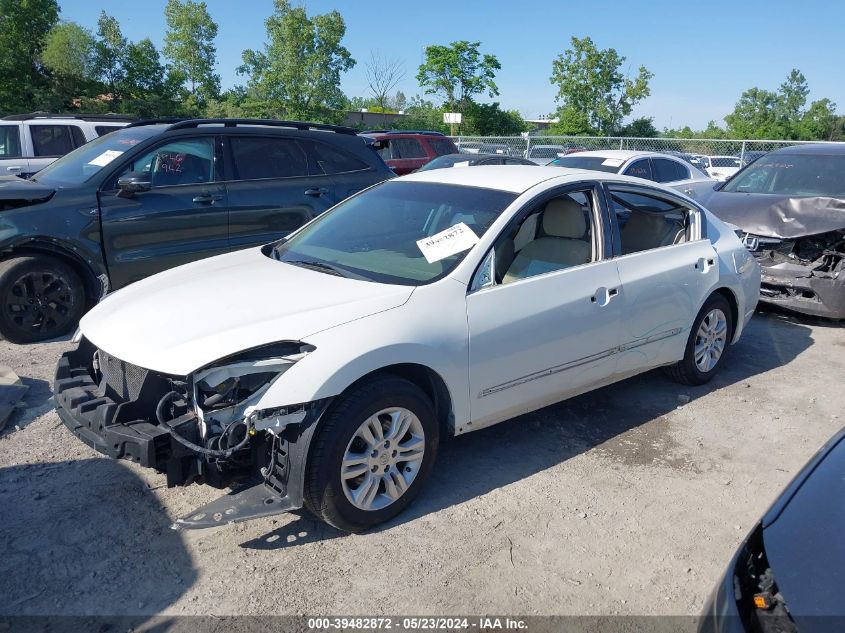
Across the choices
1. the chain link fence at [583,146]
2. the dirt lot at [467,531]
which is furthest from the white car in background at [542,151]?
the dirt lot at [467,531]

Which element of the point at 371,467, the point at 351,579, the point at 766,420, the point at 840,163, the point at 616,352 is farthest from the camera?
the point at 840,163

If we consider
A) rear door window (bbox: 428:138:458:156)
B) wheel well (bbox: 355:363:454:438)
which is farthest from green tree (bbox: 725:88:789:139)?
wheel well (bbox: 355:363:454:438)

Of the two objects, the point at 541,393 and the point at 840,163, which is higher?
the point at 840,163

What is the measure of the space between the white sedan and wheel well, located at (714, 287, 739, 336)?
0.16 meters

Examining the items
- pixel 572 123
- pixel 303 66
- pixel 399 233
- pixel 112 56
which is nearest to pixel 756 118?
pixel 572 123

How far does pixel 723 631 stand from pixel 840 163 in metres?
7.26

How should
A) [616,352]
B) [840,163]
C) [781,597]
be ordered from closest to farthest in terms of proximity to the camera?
1. [781,597]
2. [616,352]
3. [840,163]

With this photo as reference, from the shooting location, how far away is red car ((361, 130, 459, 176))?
591 inches

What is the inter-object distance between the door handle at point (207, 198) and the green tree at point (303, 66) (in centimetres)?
3560

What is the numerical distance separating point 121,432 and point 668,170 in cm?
1045

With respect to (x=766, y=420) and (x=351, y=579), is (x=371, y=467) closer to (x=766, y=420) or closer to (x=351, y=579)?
(x=351, y=579)

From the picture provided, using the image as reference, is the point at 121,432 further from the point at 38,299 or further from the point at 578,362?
the point at 38,299

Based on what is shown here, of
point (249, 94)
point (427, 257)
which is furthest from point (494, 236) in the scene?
point (249, 94)

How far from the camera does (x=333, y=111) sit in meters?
41.5
